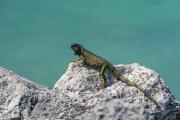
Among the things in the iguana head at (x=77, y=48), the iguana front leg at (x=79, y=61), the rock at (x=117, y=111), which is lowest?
the rock at (x=117, y=111)

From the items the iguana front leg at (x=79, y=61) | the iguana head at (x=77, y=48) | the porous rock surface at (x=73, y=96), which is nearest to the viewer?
the porous rock surface at (x=73, y=96)

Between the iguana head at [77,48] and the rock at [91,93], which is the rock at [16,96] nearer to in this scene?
the rock at [91,93]

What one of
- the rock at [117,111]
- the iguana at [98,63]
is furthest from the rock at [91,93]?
the rock at [117,111]

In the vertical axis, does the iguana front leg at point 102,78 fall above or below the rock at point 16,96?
above

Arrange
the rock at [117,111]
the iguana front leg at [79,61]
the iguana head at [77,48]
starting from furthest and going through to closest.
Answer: the iguana head at [77,48], the iguana front leg at [79,61], the rock at [117,111]

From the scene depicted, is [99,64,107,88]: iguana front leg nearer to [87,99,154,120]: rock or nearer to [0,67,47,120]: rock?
[0,67,47,120]: rock

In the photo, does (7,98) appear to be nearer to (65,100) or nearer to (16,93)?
(16,93)

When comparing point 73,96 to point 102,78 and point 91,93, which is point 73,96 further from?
point 102,78

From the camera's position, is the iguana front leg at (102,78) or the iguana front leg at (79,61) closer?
the iguana front leg at (102,78)

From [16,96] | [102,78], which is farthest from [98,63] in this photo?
[16,96]
